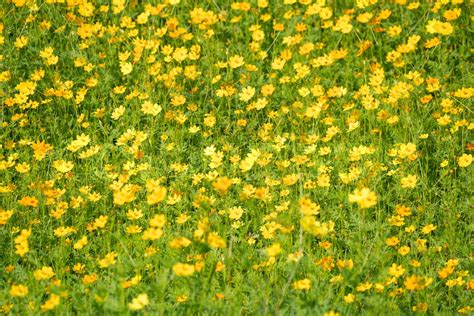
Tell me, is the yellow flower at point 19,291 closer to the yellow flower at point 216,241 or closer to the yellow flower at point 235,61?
the yellow flower at point 216,241

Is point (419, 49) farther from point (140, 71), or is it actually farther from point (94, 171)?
point (94, 171)

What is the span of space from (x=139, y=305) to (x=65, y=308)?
0.67 m

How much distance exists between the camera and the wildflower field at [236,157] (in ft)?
11.6

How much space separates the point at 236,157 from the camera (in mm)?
4551

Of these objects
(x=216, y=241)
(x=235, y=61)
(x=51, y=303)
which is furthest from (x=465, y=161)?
(x=51, y=303)

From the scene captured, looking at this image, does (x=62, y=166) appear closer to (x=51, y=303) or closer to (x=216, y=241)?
(x=51, y=303)

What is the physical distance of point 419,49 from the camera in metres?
5.54

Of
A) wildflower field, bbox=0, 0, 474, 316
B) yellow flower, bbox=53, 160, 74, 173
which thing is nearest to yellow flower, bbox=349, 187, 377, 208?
wildflower field, bbox=0, 0, 474, 316

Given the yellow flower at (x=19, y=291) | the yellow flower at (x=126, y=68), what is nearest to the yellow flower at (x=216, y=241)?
the yellow flower at (x=19, y=291)

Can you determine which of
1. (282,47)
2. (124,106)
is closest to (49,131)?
(124,106)

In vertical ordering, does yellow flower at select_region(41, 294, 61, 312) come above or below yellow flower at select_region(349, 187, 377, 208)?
below

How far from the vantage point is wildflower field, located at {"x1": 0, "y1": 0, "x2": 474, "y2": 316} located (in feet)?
11.6

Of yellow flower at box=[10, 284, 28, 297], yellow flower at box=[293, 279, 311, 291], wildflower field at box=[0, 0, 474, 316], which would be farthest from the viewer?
wildflower field at box=[0, 0, 474, 316]

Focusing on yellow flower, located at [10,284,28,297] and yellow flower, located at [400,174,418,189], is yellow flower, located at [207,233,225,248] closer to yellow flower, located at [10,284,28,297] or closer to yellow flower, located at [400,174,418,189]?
yellow flower, located at [10,284,28,297]
